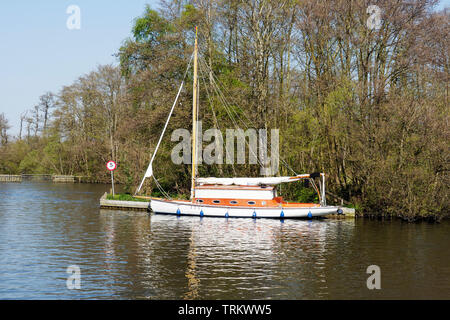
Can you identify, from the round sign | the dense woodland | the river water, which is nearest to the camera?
the river water

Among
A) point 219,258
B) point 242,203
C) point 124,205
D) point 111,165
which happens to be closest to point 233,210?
point 242,203

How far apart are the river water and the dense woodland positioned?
15.7ft

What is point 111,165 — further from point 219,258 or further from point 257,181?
point 219,258

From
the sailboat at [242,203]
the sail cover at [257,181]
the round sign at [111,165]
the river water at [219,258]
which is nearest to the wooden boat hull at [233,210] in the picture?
the sailboat at [242,203]

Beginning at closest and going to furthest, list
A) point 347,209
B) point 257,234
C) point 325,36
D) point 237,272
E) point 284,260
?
point 237,272
point 284,260
point 257,234
point 347,209
point 325,36

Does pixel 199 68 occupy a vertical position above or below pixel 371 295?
above

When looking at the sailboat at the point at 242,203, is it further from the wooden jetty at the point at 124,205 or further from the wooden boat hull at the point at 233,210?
the wooden jetty at the point at 124,205

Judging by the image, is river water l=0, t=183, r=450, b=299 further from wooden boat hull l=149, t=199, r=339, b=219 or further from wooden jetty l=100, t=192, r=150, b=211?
wooden jetty l=100, t=192, r=150, b=211

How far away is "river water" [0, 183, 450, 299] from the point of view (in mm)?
16547

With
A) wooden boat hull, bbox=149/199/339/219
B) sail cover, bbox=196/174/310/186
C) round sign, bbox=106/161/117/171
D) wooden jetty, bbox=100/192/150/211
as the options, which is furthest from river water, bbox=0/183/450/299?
round sign, bbox=106/161/117/171

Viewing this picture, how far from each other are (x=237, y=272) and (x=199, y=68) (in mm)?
29617
